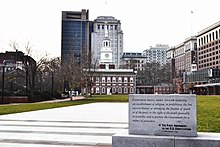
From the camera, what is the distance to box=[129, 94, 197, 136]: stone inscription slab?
248 inches

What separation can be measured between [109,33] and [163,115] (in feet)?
478

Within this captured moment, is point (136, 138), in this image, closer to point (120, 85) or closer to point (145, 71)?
point (120, 85)

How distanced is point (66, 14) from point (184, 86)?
70.4 metres

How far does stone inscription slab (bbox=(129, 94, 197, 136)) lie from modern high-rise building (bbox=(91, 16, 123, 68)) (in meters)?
139

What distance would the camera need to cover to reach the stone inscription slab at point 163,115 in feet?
20.7

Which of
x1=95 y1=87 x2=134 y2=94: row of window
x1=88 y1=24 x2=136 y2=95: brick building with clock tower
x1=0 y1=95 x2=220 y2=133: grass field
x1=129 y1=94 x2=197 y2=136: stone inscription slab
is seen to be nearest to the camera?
x1=129 y1=94 x2=197 y2=136: stone inscription slab

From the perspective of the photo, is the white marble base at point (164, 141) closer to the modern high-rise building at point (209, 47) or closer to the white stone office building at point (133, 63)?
the white stone office building at point (133, 63)

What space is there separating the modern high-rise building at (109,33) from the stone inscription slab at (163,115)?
456ft

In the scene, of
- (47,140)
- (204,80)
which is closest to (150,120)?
(47,140)

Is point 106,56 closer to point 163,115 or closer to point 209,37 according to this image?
point 209,37

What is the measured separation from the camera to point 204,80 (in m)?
102

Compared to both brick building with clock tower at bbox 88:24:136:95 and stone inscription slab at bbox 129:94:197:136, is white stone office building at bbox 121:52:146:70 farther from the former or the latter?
stone inscription slab at bbox 129:94:197:136

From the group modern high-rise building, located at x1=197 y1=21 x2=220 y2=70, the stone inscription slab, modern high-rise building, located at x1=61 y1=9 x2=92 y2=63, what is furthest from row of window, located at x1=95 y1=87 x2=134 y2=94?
the stone inscription slab

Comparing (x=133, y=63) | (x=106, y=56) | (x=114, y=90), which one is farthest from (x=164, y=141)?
(x=133, y=63)
